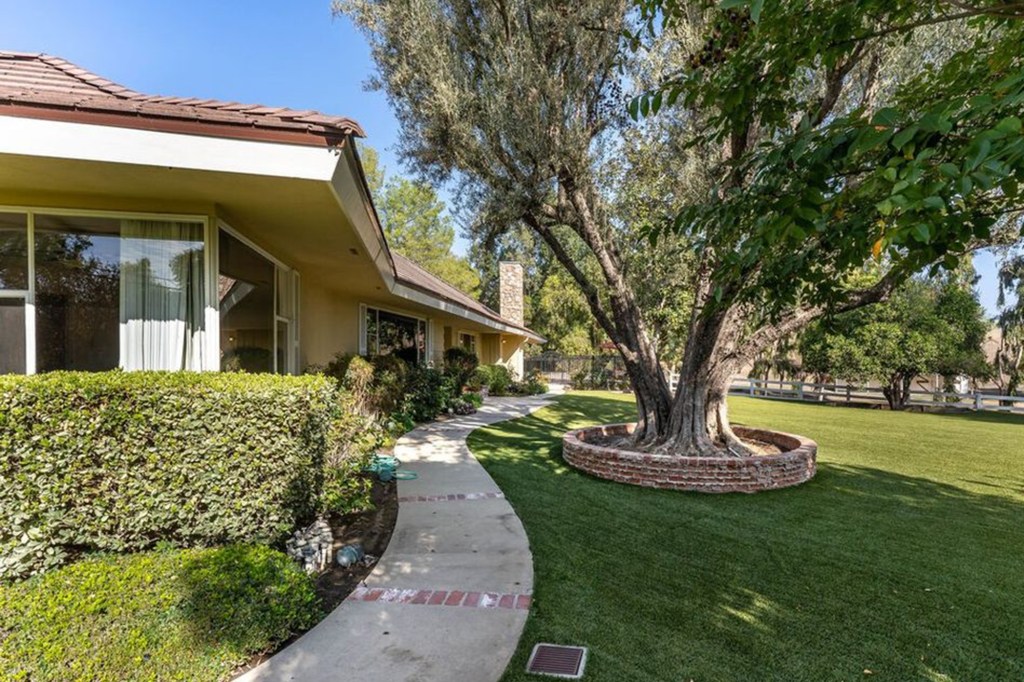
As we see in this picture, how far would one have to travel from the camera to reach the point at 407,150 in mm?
7699

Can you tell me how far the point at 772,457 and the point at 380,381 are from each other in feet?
22.0

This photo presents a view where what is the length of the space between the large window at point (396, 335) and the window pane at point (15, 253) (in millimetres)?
7953

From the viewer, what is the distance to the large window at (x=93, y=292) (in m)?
4.30

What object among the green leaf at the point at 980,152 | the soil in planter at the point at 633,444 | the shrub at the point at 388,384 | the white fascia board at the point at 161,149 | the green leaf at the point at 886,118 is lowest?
the soil in planter at the point at 633,444

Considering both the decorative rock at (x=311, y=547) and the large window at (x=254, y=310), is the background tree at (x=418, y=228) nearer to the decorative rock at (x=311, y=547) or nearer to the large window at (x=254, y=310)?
the large window at (x=254, y=310)

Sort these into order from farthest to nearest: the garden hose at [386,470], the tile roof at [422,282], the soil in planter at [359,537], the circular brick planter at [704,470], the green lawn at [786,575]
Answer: the tile roof at [422,282] → the garden hose at [386,470] → the circular brick planter at [704,470] → the soil in planter at [359,537] → the green lawn at [786,575]

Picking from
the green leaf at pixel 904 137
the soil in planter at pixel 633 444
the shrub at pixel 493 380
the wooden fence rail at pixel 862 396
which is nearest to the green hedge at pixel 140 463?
the green leaf at pixel 904 137

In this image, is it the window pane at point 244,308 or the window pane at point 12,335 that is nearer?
the window pane at point 12,335

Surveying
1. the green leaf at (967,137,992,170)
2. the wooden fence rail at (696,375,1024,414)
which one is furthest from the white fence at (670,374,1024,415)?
the green leaf at (967,137,992,170)

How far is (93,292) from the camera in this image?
4422 millimetres

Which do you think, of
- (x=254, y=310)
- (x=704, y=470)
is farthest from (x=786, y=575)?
(x=254, y=310)

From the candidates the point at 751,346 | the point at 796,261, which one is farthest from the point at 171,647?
the point at 751,346

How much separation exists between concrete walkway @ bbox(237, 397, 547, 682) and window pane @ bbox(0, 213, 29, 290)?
392 cm

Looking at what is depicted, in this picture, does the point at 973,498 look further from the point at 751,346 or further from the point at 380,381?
the point at 380,381
